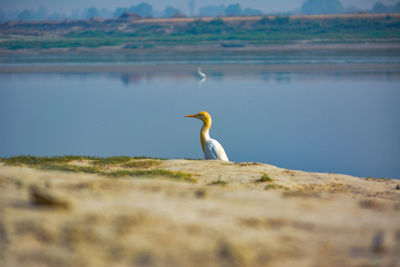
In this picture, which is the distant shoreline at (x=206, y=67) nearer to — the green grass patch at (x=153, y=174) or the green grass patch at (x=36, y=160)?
the green grass patch at (x=36, y=160)

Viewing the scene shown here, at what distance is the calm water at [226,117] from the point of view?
52.8 feet

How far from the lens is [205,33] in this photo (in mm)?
79062

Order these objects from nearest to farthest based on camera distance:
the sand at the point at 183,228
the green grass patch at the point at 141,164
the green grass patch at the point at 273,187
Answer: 1. the sand at the point at 183,228
2. the green grass patch at the point at 273,187
3. the green grass patch at the point at 141,164

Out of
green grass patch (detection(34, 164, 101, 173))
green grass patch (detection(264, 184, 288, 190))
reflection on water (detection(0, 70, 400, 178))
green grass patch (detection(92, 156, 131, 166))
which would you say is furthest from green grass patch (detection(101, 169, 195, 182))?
reflection on water (detection(0, 70, 400, 178))

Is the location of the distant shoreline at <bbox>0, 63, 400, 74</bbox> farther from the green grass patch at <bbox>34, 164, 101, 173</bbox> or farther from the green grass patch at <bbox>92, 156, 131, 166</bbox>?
the green grass patch at <bbox>34, 164, 101, 173</bbox>

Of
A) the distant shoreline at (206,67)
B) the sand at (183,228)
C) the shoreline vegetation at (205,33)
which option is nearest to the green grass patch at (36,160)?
the sand at (183,228)

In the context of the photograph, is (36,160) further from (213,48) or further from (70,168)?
(213,48)

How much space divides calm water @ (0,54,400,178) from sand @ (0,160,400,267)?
28.9ft

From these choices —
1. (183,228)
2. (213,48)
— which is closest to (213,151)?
(183,228)

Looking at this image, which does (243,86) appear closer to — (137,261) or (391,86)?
(391,86)

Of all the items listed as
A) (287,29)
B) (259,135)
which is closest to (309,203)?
(259,135)

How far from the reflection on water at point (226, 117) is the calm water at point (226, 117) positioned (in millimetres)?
35

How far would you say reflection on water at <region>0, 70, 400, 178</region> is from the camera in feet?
52.9

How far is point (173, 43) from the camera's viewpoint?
68625 millimetres
